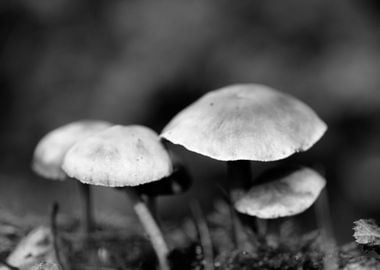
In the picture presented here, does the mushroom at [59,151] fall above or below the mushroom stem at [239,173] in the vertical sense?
above

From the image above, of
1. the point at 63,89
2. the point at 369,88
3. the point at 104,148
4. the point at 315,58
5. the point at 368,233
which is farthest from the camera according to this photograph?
the point at 63,89

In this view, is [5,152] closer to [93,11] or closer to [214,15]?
[93,11]

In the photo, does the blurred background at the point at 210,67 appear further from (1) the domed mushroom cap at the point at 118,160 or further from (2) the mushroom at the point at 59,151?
(1) the domed mushroom cap at the point at 118,160

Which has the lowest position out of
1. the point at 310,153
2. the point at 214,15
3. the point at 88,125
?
the point at 310,153

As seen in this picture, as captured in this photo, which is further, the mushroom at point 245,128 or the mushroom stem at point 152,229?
the mushroom stem at point 152,229

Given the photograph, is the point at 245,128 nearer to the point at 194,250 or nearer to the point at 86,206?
the point at 194,250

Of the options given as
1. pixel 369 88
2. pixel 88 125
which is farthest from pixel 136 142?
pixel 369 88

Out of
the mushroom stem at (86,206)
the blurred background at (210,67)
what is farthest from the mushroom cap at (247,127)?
the blurred background at (210,67)
